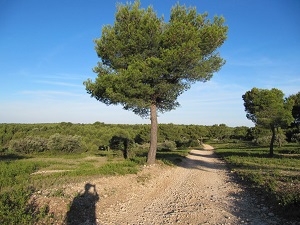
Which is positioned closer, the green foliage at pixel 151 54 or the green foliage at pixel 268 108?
the green foliage at pixel 151 54

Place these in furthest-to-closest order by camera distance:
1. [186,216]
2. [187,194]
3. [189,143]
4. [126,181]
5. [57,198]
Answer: [189,143] < [126,181] < [187,194] < [57,198] < [186,216]

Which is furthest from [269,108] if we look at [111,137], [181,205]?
[111,137]

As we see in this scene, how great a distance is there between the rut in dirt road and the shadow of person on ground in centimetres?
21

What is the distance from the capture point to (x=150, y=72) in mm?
14609

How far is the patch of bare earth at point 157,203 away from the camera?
262 inches

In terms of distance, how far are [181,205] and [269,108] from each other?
2313 centimetres

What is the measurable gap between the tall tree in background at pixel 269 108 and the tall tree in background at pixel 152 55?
13.8 m

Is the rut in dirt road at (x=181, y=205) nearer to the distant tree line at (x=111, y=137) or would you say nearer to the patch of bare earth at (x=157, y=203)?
the patch of bare earth at (x=157, y=203)

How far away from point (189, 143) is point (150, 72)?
49092 mm

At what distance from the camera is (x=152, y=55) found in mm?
15562

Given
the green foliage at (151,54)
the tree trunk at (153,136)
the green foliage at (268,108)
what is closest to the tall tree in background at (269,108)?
the green foliage at (268,108)

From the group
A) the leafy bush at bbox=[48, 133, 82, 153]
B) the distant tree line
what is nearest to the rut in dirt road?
the distant tree line

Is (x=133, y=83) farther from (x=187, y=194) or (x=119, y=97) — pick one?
(x=187, y=194)

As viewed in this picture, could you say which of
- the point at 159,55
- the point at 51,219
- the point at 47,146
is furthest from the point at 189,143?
the point at 51,219
